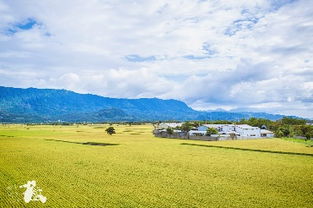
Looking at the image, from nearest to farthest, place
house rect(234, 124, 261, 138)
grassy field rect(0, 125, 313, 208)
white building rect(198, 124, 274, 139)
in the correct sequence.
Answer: grassy field rect(0, 125, 313, 208), white building rect(198, 124, 274, 139), house rect(234, 124, 261, 138)

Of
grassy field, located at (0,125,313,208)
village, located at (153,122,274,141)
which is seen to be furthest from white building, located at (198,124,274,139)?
grassy field, located at (0,125,313,208)

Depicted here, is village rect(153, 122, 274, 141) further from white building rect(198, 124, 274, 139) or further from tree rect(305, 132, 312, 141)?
tree rect(305, 132, 312, 141)

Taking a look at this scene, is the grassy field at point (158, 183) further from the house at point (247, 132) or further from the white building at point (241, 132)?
the house at point (247, 132)

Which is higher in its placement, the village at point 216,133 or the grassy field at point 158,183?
the village at point 216,133

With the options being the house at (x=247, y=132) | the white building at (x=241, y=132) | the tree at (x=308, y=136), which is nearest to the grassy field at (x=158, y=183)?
the white building at (x=241, y=132)

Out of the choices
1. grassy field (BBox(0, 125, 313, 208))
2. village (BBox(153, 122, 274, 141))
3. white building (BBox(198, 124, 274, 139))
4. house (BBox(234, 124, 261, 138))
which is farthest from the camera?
house (BBox(234, 124, 261, 138))

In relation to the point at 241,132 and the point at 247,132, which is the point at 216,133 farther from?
the point at 247,132

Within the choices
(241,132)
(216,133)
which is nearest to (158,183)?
(216,133)

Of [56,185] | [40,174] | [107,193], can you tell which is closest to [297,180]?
[107,193]

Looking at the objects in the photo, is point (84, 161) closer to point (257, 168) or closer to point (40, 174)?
point (40, 174)

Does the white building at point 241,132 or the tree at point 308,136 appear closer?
the tree at point 308,136

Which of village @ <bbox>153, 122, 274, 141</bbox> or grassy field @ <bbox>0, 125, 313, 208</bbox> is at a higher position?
village @ <bbox>153, 122, 274, 141</bbox>

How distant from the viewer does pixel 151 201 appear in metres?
24.0

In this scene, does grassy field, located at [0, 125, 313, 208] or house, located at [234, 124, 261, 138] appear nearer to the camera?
grassy field, located at [0, 125, 313, 208]
